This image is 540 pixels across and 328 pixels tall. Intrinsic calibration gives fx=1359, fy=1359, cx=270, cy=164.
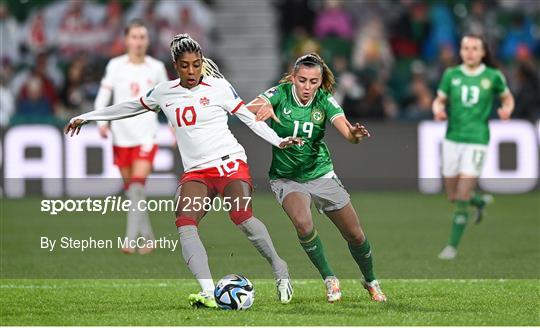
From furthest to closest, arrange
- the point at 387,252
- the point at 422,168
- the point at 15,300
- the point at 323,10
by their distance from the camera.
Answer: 1. the point at 323,10
2. the point at 422,168
3. the point at 387,252
4. the point at 15,300

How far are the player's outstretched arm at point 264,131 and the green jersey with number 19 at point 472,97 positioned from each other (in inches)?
188

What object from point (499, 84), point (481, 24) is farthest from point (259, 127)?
point (481, 24)

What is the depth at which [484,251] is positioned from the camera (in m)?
14.5

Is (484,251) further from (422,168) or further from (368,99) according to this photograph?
(368,99)

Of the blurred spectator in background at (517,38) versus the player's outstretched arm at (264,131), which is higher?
the player's outstretched arm at (264,131)

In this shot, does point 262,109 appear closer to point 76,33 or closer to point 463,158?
point 463,158

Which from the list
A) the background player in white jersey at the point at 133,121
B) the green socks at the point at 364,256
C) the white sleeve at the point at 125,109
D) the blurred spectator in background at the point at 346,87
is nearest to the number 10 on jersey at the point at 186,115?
the white sleeve at the point at 125,109

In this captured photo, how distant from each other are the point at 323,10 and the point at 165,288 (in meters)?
14.2

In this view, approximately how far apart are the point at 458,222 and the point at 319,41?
1068cm

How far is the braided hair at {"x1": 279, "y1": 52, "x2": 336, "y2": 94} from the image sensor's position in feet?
33.2

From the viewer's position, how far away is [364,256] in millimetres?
10383

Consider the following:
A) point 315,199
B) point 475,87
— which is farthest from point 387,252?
point 315,199

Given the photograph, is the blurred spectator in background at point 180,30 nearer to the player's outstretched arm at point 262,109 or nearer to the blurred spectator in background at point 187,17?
the blurred spectator in background at point 187,17

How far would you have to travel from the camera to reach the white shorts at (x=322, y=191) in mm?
10188
